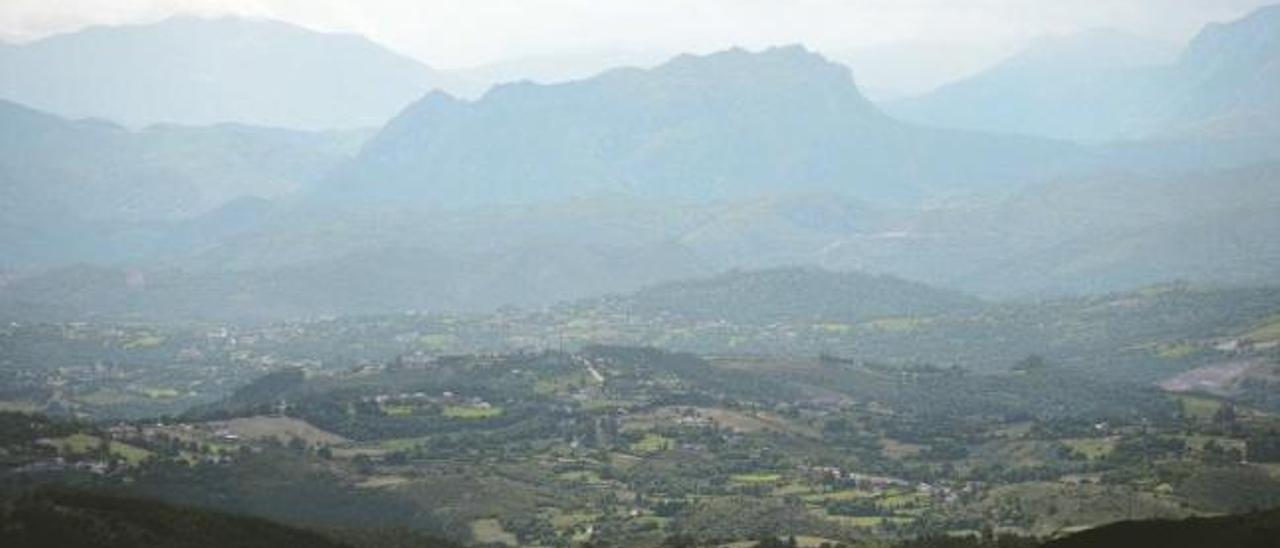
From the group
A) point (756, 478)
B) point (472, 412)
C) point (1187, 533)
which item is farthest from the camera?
point (472, 412)

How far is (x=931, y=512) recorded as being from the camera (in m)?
133

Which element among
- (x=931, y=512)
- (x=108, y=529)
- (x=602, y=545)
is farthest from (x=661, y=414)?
(x=108, y=529)

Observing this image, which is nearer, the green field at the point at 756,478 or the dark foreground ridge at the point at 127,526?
the dark foreground ridge at the point at 127,526

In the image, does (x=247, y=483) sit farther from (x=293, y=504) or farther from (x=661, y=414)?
(x=661, y=414)

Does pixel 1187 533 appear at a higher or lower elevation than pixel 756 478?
higher

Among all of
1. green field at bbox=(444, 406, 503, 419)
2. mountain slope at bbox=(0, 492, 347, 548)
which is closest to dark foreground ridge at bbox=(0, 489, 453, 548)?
mountain slope at bbox=(0, 492, 347, 548)

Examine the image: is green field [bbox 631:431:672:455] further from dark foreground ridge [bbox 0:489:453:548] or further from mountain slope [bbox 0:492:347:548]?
mountain slope [bbox 0:492:347:548]

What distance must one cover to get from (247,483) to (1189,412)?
10390 centimetres

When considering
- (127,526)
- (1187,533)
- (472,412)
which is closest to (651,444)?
(472,412)

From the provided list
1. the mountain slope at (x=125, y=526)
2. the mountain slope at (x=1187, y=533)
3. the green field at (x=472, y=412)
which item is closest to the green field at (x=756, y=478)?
the green field at (x=472, y=412)

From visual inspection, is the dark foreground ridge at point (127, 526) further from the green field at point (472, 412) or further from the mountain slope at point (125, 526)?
the green field at point (472, 412)

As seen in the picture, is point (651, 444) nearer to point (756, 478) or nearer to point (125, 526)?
point (756, 478)

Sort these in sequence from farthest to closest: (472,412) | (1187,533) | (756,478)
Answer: (472,412) < (756,478) < (1187,533)

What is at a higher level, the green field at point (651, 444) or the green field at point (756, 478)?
the green field at point (651, 444)
